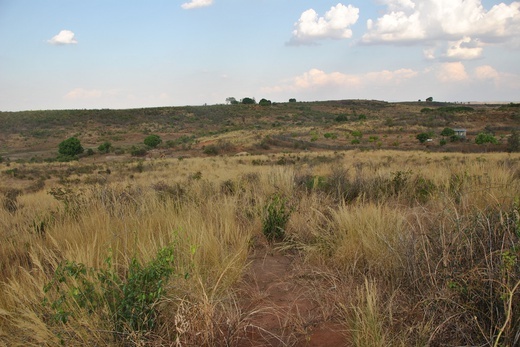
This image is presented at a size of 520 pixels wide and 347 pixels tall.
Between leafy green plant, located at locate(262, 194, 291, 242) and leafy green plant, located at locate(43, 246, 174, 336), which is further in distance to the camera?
leafy green plant, located at locate(262, 194, 291, 242)

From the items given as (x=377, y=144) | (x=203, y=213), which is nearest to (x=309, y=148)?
(x=377, y=144)

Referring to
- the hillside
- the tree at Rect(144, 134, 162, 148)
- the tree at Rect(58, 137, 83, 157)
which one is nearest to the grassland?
the hillside

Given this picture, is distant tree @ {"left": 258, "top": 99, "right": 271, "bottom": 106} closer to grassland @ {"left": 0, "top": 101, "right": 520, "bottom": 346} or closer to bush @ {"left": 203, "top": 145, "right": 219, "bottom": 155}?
bush @ {"left": 203, "top": 145, "right": 219, "bottom": 155}

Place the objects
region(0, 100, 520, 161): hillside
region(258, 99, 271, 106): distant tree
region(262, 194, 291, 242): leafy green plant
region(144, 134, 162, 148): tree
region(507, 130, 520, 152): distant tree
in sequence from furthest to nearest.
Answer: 1. region(258, 99, 271, 106): distant tree
2. region(144, 134, 162, 148): tree
3. region(0, 100, 520, 161): hillside
4. region(507, 130, 520, 152): distant tree
5. region(262, 194, 291, 242): leafy green plant

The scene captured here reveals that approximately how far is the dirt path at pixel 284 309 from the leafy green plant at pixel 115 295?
0.67 metres


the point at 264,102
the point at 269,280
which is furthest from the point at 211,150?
the point at 264,102

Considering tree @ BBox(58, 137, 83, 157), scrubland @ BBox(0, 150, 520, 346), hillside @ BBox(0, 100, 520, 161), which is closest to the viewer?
scrubland @ BBox(0, 150, 520, 346)

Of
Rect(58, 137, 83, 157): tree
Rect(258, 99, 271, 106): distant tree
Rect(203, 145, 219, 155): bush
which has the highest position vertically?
Rect(258, 99, 271, 106): distant tree

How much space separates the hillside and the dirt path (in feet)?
103

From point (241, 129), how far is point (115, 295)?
186 feet

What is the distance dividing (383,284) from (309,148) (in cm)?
3485

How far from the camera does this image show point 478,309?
2.26 metres

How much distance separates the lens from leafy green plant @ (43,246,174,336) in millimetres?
2291

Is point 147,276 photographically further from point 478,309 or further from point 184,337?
point 478,309
